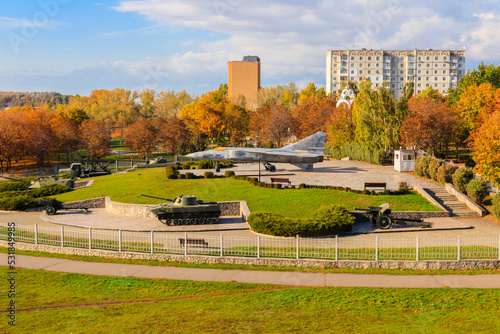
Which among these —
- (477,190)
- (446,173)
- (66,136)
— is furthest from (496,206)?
(66,136)

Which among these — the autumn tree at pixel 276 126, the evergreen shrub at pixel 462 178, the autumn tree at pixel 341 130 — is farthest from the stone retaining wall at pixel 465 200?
the autumn tree at pixel 276 126

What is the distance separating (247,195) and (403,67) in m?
124

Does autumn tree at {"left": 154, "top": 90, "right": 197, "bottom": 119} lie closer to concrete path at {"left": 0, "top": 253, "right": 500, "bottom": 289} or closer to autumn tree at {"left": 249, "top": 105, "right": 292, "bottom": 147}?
autumn tree at {"left": 249, "top": 105, "right": 292, "bottom": 147}

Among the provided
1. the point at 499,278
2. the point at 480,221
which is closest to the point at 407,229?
the point at 480,221

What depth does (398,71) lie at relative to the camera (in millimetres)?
136625

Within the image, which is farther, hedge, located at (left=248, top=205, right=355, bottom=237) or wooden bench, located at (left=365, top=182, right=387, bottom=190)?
wooden bench, located at (left=365, top=182, right=387, bottom=190)

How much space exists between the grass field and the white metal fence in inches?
122

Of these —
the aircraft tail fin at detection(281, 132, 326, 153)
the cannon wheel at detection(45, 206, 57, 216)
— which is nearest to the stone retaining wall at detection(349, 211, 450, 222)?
the aircraft tail fin at detection(281, 132, 326, 153)

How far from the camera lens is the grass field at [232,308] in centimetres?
1173

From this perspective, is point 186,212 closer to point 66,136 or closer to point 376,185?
point 376,185

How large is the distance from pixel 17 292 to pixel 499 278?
18656 millimetres

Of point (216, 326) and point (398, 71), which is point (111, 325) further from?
point (398, 71)

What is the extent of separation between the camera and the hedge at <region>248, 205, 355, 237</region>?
2214cm

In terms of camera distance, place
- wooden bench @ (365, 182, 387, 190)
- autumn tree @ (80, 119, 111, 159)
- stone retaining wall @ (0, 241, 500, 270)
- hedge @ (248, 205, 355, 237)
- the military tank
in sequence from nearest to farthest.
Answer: stone retaining wall @ (0, 241, 500, 270), hedge @ (248, 205, 355, 237), the military tank, wooden bench @ (365, 182, 387, 190), autumn tree @ (80, 119, 111, 159)
